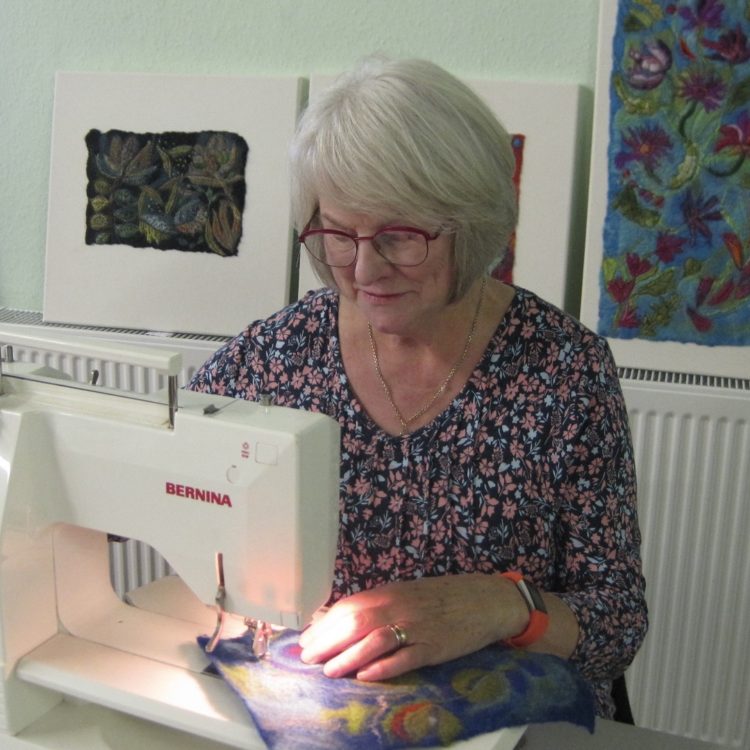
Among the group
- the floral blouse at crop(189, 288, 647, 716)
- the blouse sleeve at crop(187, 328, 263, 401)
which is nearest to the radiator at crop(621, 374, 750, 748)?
the floral blouse at crop(189, 288, 647, 716)

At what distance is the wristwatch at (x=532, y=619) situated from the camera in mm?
1087

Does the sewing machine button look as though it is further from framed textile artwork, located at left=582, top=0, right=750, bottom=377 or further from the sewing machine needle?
framed textile artwork, located at left=582, top=0, right=750, bottom=377

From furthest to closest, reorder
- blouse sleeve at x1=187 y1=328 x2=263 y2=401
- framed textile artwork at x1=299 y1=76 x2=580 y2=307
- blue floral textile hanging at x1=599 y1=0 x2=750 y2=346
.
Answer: framed textile artwork at x1=299 y1=76 x2=580 y2=307 < blue floral textile hanging at x1=599 y1=0 x2=750 y2=346 < blouse sleeve at x1=187 y1=328 x2=263 y2=401

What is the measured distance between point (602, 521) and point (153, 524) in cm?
55

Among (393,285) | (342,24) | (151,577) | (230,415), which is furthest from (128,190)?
(230,415)

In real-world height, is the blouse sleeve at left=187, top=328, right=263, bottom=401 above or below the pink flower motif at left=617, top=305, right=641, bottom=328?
below

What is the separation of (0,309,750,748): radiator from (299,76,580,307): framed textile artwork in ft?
0.84

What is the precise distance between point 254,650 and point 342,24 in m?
1.41

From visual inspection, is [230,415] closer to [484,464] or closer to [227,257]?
[484,464]

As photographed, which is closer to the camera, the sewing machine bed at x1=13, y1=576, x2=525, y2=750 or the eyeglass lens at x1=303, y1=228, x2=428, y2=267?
the sewing machine bed at x1=13, y1=576, x2=525, y2=750

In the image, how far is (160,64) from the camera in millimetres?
2158

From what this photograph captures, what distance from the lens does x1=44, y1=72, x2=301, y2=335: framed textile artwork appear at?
207cm

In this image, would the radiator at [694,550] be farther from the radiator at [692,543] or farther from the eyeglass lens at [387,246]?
the eyeglass lens at [387,246]

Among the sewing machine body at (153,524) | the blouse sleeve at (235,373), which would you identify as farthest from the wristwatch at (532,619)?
the blouse sleeve at (235,373)
